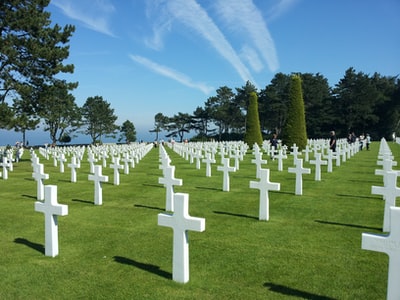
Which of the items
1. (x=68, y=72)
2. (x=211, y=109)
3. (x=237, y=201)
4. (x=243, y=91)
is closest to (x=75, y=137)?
(x=211, y=109)

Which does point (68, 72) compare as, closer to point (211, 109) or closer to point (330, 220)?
point (330, 220)

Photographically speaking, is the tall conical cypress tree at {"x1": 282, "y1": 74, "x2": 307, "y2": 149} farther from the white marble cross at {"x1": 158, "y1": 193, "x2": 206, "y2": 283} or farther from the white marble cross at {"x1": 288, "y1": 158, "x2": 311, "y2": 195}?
the white marble cross at {"x1": 158, "y1": 193, "x2": 206, "y2": 283}

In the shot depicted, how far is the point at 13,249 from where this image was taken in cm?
563

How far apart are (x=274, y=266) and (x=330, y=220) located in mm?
2805

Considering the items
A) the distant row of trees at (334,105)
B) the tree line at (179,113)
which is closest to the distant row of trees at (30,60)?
the tree line at (179,113)

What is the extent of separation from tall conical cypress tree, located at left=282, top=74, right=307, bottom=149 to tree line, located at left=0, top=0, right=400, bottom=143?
72 centimetres

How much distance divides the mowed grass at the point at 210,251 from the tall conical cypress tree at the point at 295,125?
1762 cm

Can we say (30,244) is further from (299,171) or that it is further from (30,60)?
(30,60)

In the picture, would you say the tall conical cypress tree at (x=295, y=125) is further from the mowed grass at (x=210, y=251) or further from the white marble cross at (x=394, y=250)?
the white marble cross at (x=394, y=250)

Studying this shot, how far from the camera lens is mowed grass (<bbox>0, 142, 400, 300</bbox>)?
4122mm

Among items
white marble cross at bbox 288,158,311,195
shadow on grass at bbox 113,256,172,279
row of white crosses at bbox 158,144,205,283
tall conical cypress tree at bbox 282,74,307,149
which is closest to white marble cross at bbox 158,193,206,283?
row of white crosses at bbox 158,144,205,283

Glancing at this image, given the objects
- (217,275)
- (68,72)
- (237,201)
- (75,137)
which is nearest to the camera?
(217,275)

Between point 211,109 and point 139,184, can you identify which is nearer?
point 139,184

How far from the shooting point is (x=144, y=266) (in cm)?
482
